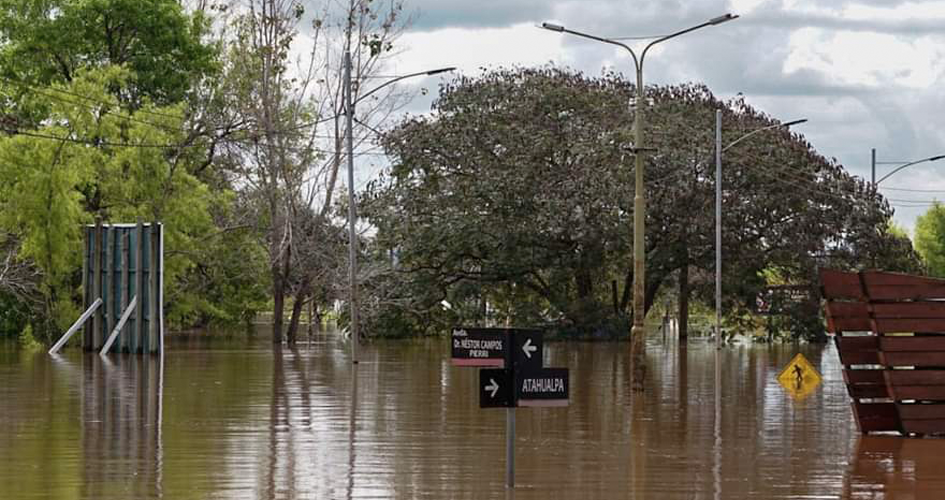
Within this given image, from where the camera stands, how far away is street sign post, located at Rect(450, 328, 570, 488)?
14875 millimetres

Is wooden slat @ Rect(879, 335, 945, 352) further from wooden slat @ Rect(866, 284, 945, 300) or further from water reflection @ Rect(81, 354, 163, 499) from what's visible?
water reflection @ Rect(81, 354, 163, 499)

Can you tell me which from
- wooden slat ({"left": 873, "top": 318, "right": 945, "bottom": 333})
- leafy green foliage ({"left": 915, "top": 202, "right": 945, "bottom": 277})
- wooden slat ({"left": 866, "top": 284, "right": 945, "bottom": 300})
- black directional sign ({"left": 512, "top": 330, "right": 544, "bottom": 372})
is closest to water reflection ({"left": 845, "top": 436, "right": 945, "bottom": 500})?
wooden slat ({"left": 873, "top": 318, "right": 945, "bottom": 333})

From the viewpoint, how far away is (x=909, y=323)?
22.2 metres

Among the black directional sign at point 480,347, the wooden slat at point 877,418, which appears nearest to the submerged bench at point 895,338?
the wooden slat at point 877,418

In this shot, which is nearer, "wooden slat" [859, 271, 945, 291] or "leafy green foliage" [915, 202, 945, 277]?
"wooden slat" [859, 271, 945, 291]

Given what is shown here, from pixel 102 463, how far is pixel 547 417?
9.13m

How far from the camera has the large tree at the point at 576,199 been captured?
6781cm

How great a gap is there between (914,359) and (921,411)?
84cm

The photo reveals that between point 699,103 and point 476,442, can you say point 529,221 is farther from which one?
point 476,442

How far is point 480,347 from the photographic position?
15.2 metres

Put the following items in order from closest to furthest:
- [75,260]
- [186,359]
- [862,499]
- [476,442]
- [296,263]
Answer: [862,499] → [476,442] → [186,359] → [75,260] → [296,263]

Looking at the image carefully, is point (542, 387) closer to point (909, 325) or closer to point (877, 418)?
point (909, 325)

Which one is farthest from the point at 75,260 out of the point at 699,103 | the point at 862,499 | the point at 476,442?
the point at 862,499

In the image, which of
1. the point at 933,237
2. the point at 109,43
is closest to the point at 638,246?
the point at 109,43
